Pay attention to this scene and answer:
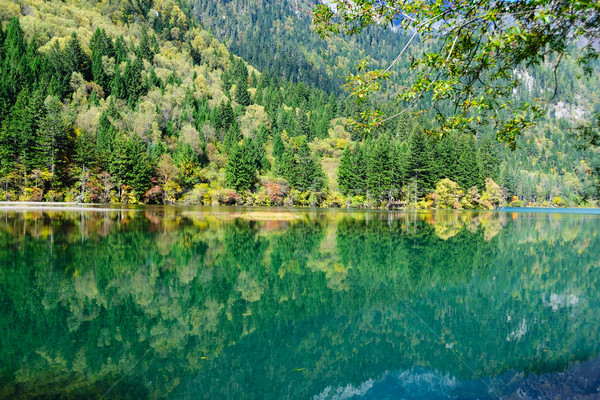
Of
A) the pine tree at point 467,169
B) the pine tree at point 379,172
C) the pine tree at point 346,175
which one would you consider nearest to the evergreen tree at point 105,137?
the pine tree at point 346,175

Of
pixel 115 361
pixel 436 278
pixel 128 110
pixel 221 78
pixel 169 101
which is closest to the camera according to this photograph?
pixel 115 361

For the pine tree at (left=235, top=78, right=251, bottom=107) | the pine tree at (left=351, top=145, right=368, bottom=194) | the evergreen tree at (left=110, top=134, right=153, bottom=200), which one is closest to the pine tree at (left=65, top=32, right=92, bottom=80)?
the pine tree at (left=235, top=78, right=251, bottom=107)

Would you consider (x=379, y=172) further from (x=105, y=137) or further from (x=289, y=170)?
(x=105, y=137)

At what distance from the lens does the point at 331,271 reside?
1163 cm

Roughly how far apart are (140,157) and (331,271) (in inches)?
2204

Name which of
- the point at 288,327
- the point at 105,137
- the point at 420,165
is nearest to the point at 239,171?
the point at 105,137

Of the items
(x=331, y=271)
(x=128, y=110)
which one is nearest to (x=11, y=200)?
(x=128, y=110)

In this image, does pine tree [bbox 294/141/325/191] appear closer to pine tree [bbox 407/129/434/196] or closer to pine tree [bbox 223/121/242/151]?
pine tree [bbox 407/129/434/196]

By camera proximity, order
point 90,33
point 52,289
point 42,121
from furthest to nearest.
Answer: point 90,33 → point 42,121 → point 52,289

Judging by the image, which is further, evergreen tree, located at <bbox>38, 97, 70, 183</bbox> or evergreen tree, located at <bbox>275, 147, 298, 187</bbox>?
evergreen tree, located at <bbox>275, 147, 298, 187</bbox>

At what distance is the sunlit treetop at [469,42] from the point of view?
14.7 ft

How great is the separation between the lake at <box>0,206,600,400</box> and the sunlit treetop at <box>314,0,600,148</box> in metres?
3.60

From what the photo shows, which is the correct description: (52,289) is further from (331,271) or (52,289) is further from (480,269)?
(480,269)

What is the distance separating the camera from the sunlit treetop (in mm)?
4480
